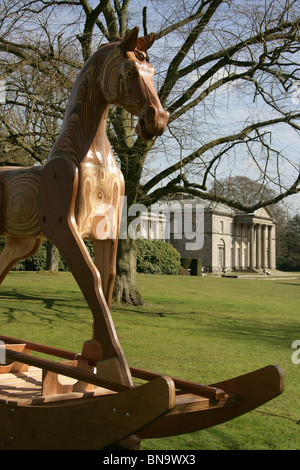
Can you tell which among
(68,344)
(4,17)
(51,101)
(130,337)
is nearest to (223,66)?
(51,101)

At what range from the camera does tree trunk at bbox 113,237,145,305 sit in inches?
571

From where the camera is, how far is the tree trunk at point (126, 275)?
1450cm

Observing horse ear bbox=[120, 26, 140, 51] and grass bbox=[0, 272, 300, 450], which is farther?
grass bbox=[0, 272, 300, 450]

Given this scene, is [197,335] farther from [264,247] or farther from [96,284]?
[264,247]

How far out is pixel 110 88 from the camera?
385 cm

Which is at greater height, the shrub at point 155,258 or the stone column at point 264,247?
the stone column at point 264,247

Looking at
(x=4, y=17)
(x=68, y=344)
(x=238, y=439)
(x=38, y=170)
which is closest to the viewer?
(x=38, y=170)

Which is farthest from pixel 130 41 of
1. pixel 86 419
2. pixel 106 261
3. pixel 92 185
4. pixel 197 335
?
pixel 197 335

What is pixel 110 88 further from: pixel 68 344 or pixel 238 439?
pixel 68 344

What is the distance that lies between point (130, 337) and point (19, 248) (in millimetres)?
5778

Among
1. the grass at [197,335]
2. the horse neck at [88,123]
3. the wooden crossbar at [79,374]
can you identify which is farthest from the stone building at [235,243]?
the wooden crossbar at [79,374]

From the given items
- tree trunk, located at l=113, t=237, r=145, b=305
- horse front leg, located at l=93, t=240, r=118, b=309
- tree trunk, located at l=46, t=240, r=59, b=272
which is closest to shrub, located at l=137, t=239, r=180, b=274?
tree trunk, located at l=46, t=240, r=59, b=272

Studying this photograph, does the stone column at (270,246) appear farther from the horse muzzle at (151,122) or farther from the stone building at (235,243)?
the horse muzzle at (151,122)

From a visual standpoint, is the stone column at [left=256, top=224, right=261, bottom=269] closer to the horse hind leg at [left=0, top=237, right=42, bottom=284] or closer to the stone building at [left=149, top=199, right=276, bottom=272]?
the stone building at [left=149, top=199, right=276, bottom=272]
